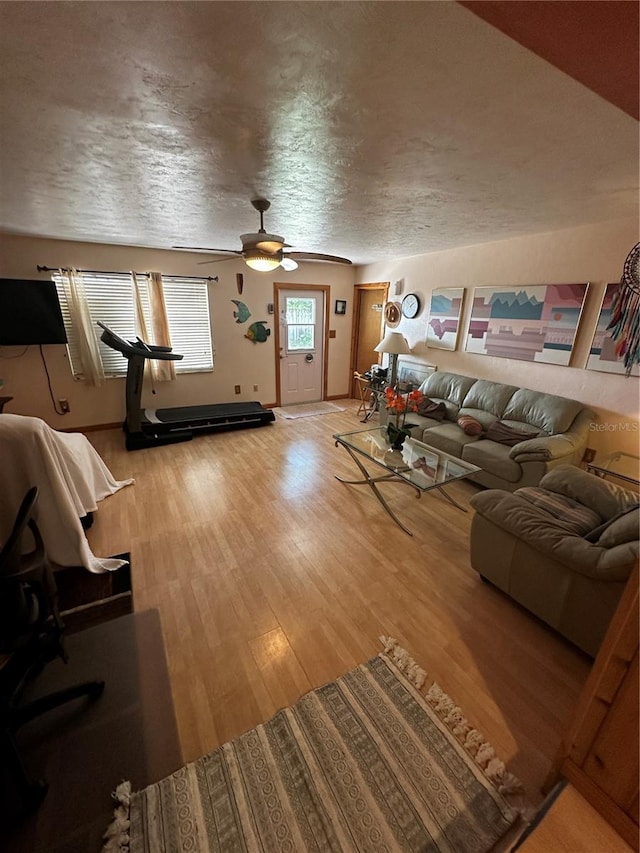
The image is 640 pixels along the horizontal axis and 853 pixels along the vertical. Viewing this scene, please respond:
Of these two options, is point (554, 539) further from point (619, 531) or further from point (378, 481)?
point (378, 481)

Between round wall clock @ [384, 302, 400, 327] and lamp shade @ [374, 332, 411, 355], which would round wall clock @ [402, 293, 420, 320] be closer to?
round wall clock @ [384, 302, 400, 327]

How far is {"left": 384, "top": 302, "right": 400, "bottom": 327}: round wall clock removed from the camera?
5.02m

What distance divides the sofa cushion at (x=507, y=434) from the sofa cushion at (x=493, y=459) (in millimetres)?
53

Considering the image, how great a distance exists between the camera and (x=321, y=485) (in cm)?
317

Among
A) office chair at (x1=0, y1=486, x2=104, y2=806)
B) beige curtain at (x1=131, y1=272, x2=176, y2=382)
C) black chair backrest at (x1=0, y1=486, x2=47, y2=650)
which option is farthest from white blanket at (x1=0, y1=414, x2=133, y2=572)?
beige curtain at (x1=131, y1=272, x2=176, y2=382)

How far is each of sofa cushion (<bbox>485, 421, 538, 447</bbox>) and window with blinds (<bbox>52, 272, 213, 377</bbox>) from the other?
3.84m

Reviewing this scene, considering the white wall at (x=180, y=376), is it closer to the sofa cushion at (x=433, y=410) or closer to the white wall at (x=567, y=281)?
the white wall at (x=567, y=281)

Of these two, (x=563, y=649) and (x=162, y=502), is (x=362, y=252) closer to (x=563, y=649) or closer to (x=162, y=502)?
(x=162, y=502)

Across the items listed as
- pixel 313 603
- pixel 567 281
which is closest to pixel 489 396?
pixel 567 281

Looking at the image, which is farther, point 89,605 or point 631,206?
point 631,206

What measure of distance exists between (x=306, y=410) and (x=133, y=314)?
2770mm

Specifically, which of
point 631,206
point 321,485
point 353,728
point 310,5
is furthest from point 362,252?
point 353,728

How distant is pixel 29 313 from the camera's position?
3.57 metres

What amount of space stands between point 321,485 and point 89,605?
1.90 metres
